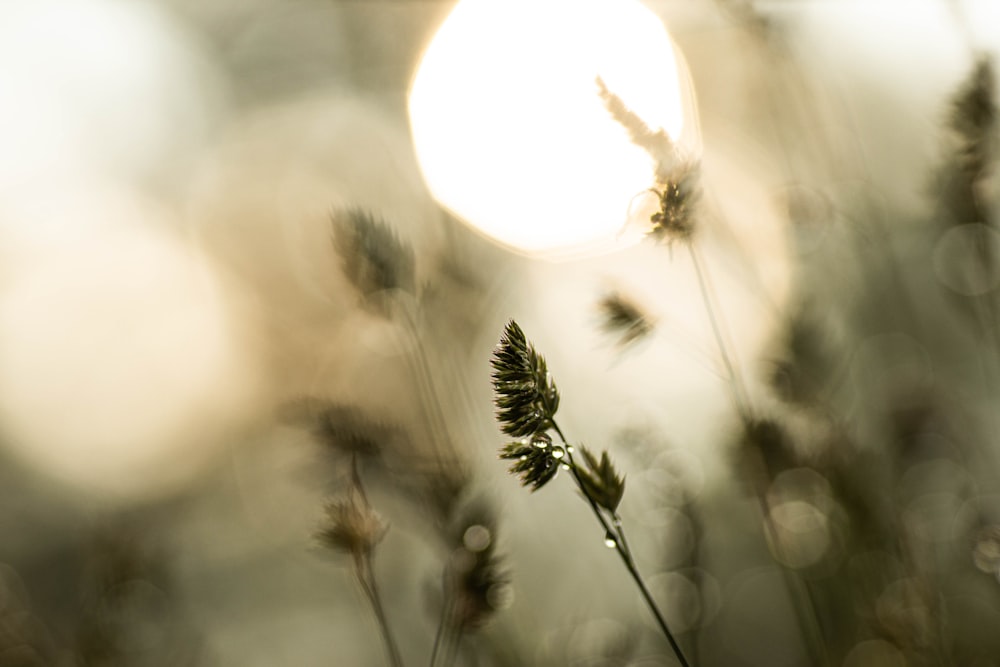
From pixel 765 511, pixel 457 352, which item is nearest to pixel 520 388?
pixel 765 511

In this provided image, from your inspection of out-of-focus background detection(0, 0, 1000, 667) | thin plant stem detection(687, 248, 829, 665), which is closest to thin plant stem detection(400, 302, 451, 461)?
out-of-focus background detection(0, 0, 1000, 667)

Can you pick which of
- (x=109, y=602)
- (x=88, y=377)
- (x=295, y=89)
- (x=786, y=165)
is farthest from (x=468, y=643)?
(x=88, y=377)

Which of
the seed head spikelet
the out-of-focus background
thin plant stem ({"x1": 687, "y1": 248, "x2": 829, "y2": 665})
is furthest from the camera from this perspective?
the out-of-focus background

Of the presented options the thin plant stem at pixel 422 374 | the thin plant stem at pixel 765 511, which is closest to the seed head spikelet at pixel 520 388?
the thin plant stem at pixel 765 511

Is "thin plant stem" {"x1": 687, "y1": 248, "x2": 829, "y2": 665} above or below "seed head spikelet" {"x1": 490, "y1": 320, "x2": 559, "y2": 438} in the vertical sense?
below

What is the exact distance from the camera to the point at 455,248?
0.84 m

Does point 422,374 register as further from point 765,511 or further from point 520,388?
point 520,388

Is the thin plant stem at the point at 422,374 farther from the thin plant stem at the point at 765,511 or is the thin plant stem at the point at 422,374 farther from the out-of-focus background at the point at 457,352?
the thin plant stem at the point at 765,511

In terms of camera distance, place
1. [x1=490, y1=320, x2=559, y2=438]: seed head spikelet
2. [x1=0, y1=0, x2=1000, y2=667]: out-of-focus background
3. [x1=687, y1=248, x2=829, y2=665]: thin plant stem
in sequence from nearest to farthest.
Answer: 1. [x1=490, y1=320, x2=559, y2=438]: seed head spikelet
2. [x1=687, y1=248, x2=829, y2=665]: thin plant stem
3. [x1=0, y1=0, x2=1000, y2=667]: out-of-focus background

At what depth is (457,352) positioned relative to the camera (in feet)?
2.84

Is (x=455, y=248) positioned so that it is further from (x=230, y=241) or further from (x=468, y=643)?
(x=230, y=241)

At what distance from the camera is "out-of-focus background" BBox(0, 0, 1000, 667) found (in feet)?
2.09

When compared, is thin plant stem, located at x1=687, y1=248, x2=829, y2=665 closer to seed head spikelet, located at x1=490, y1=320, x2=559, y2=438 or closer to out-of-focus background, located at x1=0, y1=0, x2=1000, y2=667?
out-of-focus background, located at x1=0, y1=0, x2=1000, y2=667

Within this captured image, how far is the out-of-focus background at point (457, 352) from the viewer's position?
64 centimetres
